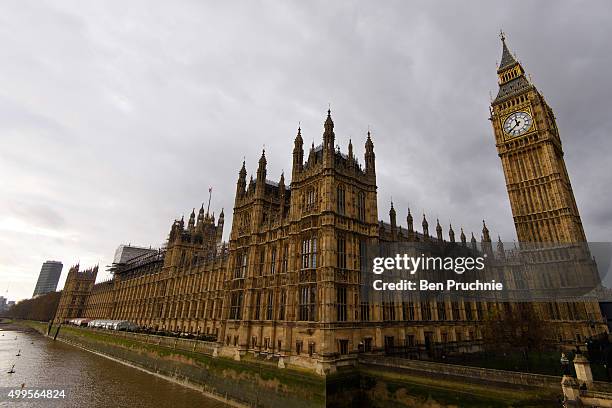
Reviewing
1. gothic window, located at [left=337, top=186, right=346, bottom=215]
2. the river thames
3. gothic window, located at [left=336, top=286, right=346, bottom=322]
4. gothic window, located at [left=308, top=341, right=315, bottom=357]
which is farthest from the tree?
the river thames

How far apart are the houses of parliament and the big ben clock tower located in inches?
8.8

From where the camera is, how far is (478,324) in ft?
176

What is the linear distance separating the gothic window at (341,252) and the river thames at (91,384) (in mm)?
21509

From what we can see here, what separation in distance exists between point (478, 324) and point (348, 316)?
32124 millimetres

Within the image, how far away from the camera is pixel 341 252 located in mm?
36594

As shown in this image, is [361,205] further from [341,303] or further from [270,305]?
[270,305]

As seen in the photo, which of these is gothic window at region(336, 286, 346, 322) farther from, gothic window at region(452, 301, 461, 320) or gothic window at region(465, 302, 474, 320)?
gothic window at region(465, 302, 474, 320)

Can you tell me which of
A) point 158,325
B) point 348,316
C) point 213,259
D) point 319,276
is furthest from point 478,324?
point 158,325

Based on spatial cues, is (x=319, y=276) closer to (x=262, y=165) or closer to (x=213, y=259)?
(x=262, y=165)

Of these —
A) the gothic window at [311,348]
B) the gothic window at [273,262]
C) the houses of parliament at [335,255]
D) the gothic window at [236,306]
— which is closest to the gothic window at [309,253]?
the houses of parliament at [335,255]

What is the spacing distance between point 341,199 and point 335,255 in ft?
24.4

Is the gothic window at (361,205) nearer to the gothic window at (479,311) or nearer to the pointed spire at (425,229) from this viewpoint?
the pointed spire at (425,229)

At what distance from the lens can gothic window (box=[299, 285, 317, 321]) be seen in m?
34.3

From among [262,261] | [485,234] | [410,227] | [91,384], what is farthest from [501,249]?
[91,384]
